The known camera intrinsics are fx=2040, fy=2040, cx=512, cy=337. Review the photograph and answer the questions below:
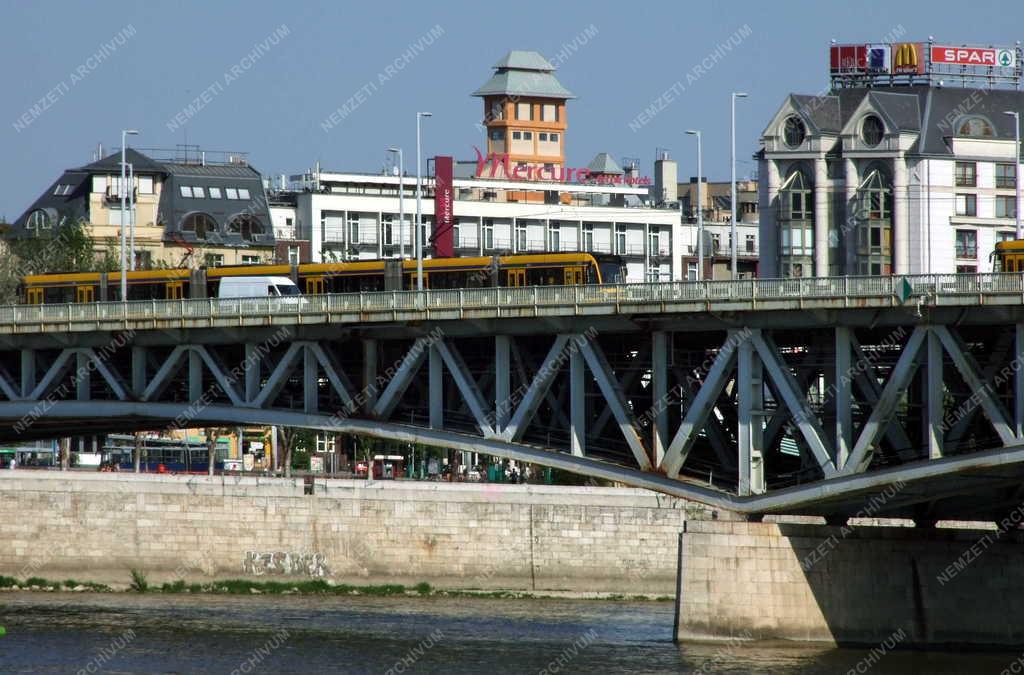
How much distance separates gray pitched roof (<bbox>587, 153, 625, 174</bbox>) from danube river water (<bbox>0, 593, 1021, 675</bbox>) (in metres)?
77.7

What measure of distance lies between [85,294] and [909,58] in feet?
160

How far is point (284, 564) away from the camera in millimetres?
93000

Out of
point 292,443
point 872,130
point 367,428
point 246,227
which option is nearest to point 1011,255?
point 367,428

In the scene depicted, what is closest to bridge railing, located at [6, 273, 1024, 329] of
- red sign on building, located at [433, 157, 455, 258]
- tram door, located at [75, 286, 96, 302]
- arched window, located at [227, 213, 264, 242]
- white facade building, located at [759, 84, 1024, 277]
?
tram door, located at [75, 286, 96, 302]

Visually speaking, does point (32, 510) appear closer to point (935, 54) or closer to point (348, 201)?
point (348, 201)

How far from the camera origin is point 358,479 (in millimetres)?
98812

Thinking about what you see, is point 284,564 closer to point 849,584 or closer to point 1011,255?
point 849,584


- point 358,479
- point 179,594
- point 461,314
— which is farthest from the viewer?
point 358,479

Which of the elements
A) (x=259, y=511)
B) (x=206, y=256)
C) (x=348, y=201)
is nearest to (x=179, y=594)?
(x=259, y=511)

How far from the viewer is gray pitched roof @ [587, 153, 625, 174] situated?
16350 centimetres

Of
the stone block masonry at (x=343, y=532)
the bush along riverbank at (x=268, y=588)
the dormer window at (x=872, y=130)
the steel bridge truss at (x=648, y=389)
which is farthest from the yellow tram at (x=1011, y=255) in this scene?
the dormer window at (x=872, y=130)

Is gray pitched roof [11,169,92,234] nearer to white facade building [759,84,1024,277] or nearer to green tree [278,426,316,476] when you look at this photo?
green tree [278,426,316,476]

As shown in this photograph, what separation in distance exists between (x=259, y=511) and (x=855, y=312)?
39.9m

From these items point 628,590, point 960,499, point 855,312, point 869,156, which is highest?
point 869,156
